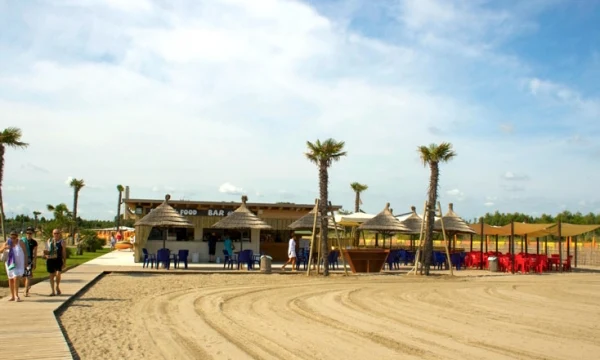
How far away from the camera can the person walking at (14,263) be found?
10.8 m

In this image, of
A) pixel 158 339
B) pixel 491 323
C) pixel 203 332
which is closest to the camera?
pixel 158 339

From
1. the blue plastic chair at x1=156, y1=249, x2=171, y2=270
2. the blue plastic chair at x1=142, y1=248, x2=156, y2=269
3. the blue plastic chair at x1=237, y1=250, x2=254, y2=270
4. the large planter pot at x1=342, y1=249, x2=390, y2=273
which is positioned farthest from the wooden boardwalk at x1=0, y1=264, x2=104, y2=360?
the large planter pot at x1=342, y1=249, x2=390, y2=273

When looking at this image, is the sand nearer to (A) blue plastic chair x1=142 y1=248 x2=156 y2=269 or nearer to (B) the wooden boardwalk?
(B) the wooden boardwalk

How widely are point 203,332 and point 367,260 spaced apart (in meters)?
13.8

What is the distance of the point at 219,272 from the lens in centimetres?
2009

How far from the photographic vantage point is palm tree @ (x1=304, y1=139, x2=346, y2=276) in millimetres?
20031

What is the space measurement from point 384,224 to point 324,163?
5675mm

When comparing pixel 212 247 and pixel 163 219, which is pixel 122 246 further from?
pixel 163 219

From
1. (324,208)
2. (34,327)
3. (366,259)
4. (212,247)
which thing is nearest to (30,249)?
(34,327)

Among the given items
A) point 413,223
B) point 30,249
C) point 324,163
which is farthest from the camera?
point 413,223

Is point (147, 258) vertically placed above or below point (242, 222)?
below

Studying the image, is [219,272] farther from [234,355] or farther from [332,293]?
[234,355]

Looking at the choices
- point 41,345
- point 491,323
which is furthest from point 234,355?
point 491,323

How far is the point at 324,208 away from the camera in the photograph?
20.3m
